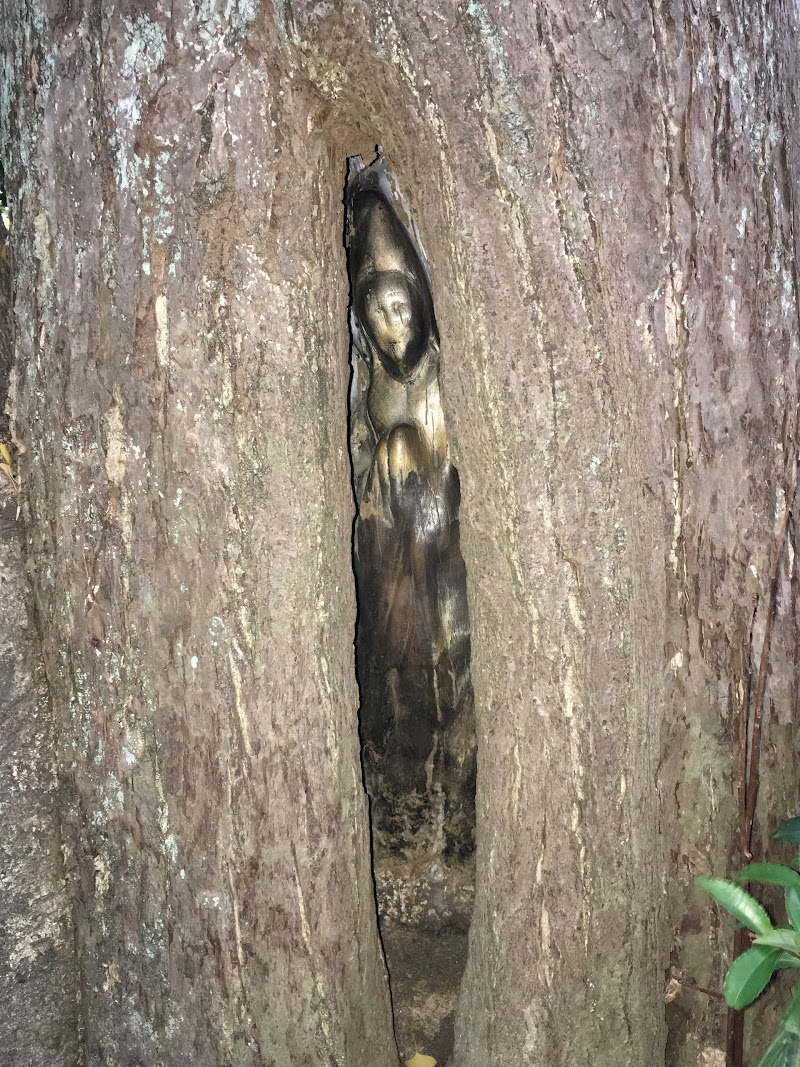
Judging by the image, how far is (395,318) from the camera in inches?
70.8

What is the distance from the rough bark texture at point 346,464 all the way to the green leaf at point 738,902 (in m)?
0.25

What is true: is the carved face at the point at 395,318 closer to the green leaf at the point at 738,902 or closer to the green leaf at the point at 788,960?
the green leaf at the point at 738,902

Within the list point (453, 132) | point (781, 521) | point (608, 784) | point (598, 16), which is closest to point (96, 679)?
point (608, 784)

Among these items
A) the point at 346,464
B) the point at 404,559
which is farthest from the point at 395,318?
the point at 404,559

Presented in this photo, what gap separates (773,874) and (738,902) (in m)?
0.07

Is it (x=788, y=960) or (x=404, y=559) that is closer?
(x=788, y=960)

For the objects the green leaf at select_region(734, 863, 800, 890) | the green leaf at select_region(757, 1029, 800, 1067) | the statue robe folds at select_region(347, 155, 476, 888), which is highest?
the statue robe folds at select_region(347, 155, 476, 888)

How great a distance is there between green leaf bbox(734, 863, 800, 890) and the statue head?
1.14m

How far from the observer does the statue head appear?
5.82ft

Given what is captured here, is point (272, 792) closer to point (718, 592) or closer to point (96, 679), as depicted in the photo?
point (96, 679)

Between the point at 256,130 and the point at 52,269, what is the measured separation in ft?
1.36

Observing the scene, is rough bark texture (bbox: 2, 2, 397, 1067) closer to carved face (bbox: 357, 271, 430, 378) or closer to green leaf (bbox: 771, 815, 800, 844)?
carved face (bbox: 357, 271, 430, 378)

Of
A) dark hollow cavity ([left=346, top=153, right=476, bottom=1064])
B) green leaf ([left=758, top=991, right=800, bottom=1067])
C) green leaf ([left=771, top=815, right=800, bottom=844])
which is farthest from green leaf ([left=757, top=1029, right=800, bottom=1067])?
dark hollow cavity ([left=346, top=153, right=476, bottom=1064])

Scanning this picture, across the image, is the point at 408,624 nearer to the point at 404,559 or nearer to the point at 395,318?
the point at 404,559
